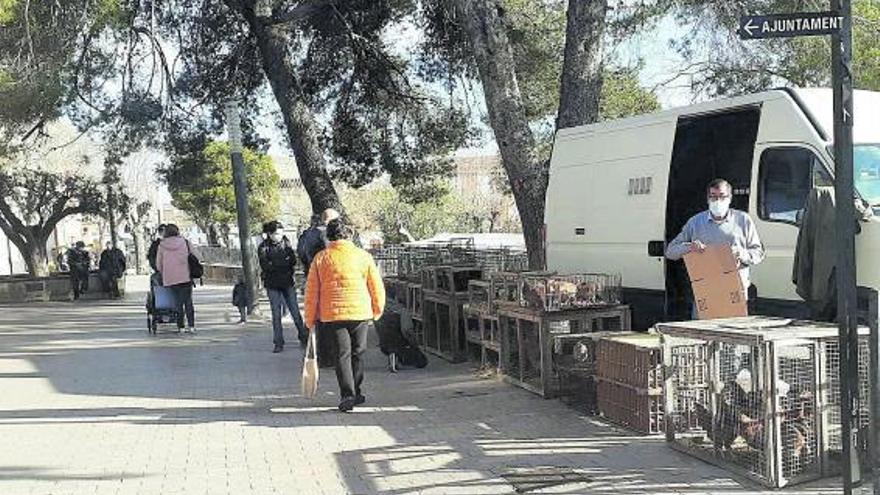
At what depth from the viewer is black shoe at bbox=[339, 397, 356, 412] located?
8.10 m

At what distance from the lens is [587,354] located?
796 cm

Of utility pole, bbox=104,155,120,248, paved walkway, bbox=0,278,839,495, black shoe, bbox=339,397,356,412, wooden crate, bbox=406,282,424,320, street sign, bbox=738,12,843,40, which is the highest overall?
utility pole, bbox=104,155,120,248

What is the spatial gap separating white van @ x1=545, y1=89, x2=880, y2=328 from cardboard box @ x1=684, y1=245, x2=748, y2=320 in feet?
3.19

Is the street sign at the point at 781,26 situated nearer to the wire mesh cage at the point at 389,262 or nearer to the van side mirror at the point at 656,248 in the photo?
the van side mirror at the point at 656,248

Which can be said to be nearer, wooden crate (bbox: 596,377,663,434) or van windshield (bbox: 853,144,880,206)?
wooden crate (bbox: 596,377,663,434)

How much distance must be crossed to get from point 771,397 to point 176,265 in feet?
36.9

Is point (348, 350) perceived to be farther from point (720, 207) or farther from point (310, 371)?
point (720, 207)

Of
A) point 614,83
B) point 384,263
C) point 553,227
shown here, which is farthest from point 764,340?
point 614,83

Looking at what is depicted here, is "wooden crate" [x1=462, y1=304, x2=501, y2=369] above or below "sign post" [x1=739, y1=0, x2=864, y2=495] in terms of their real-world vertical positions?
below

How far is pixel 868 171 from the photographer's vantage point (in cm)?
785

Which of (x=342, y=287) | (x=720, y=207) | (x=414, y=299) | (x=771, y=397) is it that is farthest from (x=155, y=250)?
(x=771, y=397)

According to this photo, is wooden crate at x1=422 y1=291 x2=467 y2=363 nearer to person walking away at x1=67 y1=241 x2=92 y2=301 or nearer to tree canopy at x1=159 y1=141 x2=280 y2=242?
person walking away at x1=67 y1=241 x2=92 y2=301

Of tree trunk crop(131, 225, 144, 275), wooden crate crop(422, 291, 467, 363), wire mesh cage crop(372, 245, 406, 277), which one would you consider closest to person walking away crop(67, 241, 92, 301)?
wire mesh cage crop(372, 245, 406, 277)

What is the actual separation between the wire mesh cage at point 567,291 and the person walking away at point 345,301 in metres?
1.36
